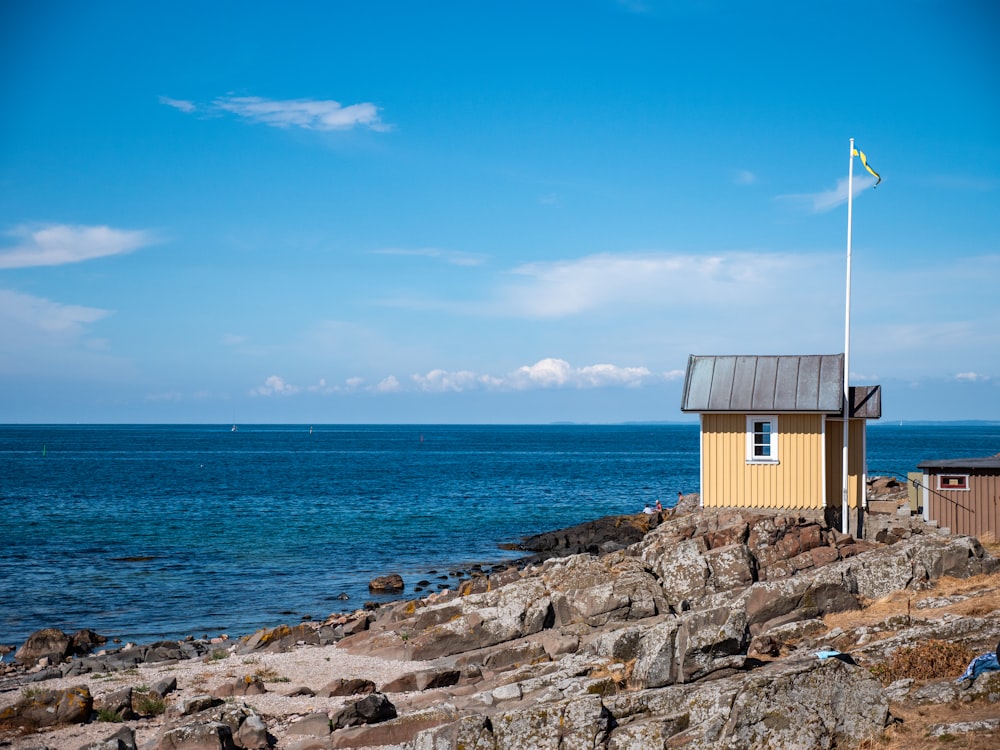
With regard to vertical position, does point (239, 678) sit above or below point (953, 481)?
below

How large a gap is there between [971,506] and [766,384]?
629cm

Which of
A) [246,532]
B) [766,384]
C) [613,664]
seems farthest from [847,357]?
[246,532]

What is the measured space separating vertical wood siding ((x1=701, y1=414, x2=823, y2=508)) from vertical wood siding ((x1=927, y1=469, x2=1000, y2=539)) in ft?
9.80

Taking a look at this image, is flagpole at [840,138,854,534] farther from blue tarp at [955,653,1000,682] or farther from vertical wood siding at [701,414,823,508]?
blue tarp at [955,653,1000,682]

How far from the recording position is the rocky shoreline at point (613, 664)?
465 inches

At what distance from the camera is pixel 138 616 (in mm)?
30109

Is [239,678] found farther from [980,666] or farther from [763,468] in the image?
[763,468]

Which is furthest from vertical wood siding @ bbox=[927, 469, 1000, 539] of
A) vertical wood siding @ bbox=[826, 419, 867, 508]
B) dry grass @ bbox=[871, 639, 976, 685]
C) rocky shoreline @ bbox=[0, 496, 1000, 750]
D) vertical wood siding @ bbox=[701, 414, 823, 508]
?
dry grass @ bbox=[871, 639, 976, 685]

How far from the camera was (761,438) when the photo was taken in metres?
27.3

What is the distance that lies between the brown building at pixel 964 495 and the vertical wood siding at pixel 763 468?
9.48 ft

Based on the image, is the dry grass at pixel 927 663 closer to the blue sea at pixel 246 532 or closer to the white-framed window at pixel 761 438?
the white-framed window at pixel 761 438

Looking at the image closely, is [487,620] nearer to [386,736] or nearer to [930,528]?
[386,736]

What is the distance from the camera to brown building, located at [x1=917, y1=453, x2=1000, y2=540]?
24.4 m

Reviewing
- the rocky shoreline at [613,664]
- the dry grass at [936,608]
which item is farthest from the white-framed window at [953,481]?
the dry grass at [936,608]
